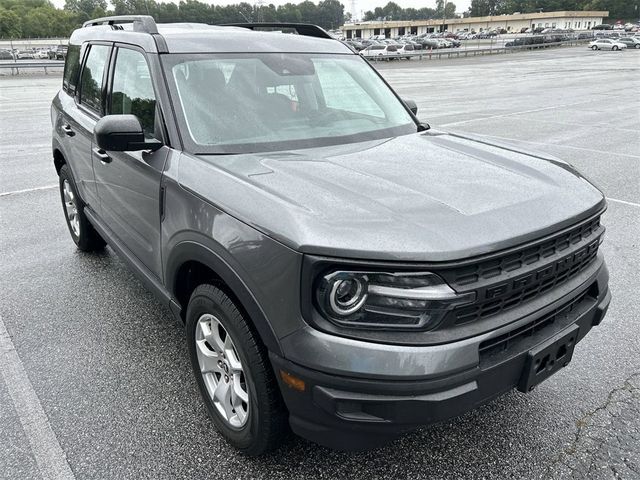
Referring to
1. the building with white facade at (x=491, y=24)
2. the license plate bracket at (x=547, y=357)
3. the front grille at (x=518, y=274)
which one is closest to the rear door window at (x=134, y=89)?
the front grille at (x=518, y=274)

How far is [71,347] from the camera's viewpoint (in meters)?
3.47

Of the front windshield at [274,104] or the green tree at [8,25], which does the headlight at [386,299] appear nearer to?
the front windshield at [274,104]

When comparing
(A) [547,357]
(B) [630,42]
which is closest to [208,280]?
(A) [547,357]

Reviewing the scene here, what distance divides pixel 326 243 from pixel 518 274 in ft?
2.54

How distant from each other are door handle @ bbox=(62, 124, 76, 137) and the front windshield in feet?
5.74

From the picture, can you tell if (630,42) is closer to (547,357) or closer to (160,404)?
(547,357)

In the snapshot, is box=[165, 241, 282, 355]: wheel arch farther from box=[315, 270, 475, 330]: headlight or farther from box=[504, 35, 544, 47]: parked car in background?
box=[504, 35, 544, 47]: parked car in background

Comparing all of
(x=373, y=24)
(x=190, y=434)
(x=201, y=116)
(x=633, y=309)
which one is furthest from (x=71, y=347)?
(x=373, y=24)

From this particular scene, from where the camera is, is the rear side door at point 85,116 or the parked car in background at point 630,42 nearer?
the rear side door at point 85,116

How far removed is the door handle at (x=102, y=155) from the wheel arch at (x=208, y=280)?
1122mm

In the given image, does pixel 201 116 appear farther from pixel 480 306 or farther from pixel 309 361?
pixel 480 306

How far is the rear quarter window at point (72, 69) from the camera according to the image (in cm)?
464

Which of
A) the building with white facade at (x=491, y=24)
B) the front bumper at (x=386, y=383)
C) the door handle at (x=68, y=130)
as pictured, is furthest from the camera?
the building with white facade at (x=491, y=24)

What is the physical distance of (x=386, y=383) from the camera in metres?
1.88
